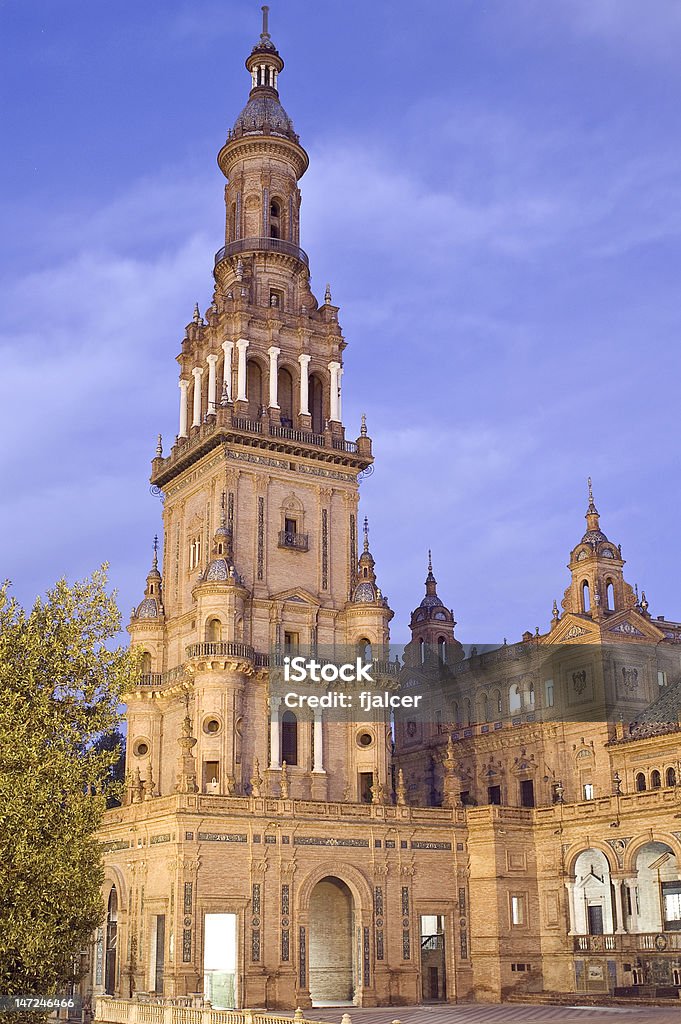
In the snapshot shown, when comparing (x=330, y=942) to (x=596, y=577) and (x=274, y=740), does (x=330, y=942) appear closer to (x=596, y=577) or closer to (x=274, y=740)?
(x=274, y=740)

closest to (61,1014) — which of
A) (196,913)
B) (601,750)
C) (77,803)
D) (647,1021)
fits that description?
(196,913)

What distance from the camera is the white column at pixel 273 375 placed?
226 ft

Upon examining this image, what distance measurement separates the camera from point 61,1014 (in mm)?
41250

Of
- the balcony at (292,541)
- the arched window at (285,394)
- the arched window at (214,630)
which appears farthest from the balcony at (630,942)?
the arched window at (285,394)

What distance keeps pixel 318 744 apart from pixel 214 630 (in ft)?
26.5

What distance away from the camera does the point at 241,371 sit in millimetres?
68875

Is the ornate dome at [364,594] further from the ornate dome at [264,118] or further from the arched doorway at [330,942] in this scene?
the ornate dome at [264,118]

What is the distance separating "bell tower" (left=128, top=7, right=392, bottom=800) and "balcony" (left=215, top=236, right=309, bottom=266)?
13 centimetres

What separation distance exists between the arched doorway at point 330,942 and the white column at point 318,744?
6.56 meters

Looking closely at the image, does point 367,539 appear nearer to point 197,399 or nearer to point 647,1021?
point 197,399

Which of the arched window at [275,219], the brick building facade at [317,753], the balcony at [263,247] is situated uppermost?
the arched window at [275,219]

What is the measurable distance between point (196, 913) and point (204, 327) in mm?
35512

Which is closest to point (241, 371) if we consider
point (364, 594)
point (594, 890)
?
point (364, 594)

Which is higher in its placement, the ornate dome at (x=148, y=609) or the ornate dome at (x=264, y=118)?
the ornate dome at (x=264, y=118)
